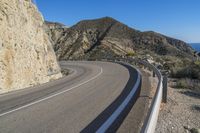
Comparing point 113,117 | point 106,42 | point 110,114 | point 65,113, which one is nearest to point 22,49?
point 65,113

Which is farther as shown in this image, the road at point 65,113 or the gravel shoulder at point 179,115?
the gravel shoulder at point 179,115

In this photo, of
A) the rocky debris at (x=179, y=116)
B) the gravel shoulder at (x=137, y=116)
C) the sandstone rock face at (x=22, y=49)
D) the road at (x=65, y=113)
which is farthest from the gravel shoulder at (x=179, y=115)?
the sandstone rock face at (x=22, y=49)

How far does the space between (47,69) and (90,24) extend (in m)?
77.4

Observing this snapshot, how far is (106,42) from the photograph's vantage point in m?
76.6

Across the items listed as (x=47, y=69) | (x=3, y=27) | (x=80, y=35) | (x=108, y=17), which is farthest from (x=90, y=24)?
(x=3, y=27)

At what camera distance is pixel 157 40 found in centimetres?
9075

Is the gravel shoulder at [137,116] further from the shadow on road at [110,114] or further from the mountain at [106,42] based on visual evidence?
the mountain at [106,42]

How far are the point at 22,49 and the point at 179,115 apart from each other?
13750mm

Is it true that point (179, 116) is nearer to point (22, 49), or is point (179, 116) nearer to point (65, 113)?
point (65, 113)

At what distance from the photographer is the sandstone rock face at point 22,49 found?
18.5m

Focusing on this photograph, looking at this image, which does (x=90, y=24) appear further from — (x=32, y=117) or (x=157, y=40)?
(x=32, y=117)

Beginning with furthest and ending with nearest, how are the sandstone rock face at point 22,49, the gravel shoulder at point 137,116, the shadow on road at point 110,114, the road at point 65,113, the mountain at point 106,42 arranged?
the mountain at point 106,42 < the sandstone rock face at point 22,49 < the road at point 65,113 < the shadow on road at point 110,114 < the gravel shoulder at point 137,116

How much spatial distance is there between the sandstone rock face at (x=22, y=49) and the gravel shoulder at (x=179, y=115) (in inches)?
373

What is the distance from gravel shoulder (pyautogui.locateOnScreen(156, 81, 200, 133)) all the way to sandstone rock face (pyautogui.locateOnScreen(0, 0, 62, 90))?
31.1 feet
